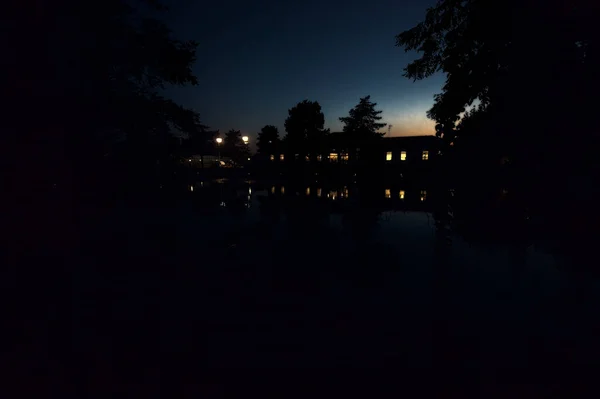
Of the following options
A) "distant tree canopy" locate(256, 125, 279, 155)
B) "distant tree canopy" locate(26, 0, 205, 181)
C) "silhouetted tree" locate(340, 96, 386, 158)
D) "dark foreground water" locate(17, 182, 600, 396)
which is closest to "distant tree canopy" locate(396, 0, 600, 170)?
"dark foreground water" locate(17, 182, 600, 396)

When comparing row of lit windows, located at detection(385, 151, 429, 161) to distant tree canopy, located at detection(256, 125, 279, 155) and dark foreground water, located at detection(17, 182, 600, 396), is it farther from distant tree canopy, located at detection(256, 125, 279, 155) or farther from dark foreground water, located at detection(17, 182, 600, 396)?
dark foreground water, located at detection(17, 182, 600, 396)

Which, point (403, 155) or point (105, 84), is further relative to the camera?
point (403, 155)

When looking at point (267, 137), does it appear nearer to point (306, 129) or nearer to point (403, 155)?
point (306, 129)

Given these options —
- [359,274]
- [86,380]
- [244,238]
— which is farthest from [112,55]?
[359,274]

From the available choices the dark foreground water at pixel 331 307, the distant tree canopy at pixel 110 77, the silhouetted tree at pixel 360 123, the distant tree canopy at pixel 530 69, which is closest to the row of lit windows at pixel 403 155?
the silhouetted tree at pixel 360 123

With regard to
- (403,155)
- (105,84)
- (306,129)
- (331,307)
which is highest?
(306,129)

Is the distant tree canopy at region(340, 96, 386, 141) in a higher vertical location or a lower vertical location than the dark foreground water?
higher

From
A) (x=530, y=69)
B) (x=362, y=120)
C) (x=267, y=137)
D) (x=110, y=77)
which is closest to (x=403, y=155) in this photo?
(x=362, y=120)

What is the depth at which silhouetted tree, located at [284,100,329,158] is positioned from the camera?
4116 centimetres

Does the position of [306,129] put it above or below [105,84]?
above

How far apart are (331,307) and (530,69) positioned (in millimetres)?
5881

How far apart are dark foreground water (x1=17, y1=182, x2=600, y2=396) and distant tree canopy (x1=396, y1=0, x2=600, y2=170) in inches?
119

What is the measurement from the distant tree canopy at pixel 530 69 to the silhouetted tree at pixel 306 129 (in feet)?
112

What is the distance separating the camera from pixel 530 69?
5250 millimetres
